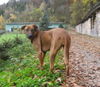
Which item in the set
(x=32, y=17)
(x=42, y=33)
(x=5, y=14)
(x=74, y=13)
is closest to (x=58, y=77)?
(x=42, y=33)

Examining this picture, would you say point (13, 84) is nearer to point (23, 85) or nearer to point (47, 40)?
point (23, 85)

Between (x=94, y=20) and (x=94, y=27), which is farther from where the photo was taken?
(x=94, y=20)

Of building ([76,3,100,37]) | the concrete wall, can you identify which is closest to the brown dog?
building ([76,3,100,37])

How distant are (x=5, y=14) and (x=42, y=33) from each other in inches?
3907

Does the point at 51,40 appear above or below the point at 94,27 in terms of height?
above

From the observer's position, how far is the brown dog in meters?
6.41

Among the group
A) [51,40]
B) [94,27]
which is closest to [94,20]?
[94,27]

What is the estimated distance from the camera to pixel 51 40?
668cm

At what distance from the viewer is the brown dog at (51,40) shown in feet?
21.0

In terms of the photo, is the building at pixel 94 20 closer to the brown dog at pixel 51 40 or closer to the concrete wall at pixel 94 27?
the concrete wall at pixel 94 27

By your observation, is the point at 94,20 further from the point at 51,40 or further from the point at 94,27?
the point at 51,40

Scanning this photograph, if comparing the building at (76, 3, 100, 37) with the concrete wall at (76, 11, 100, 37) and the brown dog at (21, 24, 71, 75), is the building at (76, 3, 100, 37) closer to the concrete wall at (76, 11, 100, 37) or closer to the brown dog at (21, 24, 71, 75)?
the concrete wall at (76, 11, 100, 37)

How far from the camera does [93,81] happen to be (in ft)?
20.7

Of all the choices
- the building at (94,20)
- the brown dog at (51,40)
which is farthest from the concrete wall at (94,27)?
the brown dog at (51,40)
